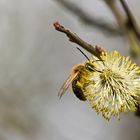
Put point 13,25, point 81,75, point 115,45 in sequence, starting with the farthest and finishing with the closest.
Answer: point 13,25 → point 115,45 → point 81,75

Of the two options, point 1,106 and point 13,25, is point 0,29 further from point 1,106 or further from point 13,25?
point 1,106

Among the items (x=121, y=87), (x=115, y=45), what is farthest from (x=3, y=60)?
(x=121, y=87)

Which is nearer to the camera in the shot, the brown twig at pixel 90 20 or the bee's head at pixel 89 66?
the bee's head at pixel 89 66

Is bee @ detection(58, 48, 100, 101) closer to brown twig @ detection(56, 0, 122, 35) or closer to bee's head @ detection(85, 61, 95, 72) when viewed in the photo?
bee's head @ detection(85, 61, 95, 72)

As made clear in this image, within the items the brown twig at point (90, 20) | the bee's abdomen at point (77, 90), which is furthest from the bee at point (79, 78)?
the brown twig at point (90, 20)

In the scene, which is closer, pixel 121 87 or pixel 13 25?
pixel 121 87

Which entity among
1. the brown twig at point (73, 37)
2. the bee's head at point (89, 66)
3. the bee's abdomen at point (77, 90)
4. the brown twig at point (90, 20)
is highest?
the brown twig at point (90, 20)

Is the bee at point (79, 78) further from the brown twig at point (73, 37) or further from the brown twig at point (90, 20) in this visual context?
the brown twig at point (90, 20)

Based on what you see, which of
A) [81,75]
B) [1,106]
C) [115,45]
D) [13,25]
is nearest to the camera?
[81,75]

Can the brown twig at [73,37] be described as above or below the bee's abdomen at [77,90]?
above
